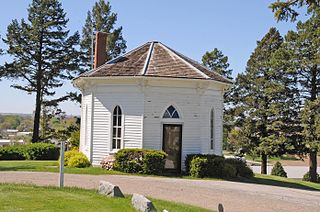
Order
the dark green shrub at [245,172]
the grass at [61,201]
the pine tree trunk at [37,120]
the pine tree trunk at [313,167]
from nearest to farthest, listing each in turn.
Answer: the grass at [61,201]
the dark green shrub at [245,172]
the pine tree trunk at [313,167]
the pine tree trunk at [37,120]

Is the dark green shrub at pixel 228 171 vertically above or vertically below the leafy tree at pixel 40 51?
below

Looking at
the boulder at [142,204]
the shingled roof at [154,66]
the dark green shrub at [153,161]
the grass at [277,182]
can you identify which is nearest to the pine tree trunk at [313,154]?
the grass at [277,182]

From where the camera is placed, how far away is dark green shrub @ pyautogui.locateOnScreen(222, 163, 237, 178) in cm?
2081

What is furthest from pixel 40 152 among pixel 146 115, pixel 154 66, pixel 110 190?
pixel 110 190

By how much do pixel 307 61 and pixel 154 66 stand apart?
18.3 m

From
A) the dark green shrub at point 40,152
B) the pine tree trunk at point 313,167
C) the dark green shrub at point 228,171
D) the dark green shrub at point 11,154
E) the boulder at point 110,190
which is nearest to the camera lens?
the boulder at point 110,190

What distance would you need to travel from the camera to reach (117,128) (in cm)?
2189

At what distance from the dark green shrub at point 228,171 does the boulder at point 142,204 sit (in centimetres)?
1086

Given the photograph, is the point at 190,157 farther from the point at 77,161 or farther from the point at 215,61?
the point at 215,61

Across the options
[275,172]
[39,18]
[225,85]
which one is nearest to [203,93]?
[225,85]

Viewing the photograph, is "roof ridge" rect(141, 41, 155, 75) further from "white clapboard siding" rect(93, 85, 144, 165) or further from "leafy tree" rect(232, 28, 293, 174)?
"leafy tree" rect(232, 28, 293, 174)

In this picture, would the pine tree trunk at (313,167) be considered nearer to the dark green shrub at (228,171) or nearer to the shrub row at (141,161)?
the dark green shrub at (228,171)

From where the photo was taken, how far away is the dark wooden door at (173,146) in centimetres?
2170

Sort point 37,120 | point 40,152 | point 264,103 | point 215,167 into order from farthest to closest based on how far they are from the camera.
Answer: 1. point 37,120
2. point 264,103
3. point 40,152
4. point 215,167
